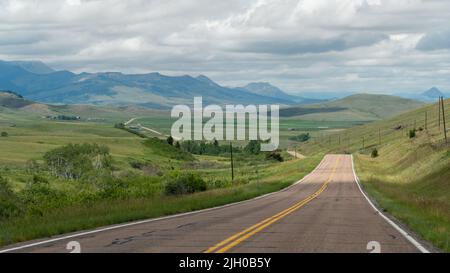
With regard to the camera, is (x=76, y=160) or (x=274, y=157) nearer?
(x=76, y=160)

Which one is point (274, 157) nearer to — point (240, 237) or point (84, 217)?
point (84, 217)

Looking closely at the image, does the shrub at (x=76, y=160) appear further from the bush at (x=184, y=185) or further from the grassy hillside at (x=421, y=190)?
the bush at (x=184, y=185)

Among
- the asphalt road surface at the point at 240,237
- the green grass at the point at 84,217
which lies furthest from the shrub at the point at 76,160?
the asphalt road surface at the point at 240,237

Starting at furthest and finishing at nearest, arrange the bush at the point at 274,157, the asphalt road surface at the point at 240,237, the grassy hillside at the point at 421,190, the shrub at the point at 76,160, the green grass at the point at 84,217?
the bush at the point at 274,157, the shrub at the point at 76,160, the grassy hillside at the point at 421,190, the green grass at the point at 84,217, the asphalt road surface at the point at 240,237

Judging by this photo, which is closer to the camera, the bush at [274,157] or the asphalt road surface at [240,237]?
the asphalt road surface at [240,237]

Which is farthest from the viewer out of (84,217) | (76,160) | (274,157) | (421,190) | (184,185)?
(274,157)

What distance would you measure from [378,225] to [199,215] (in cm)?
711

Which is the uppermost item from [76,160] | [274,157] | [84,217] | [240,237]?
[240,237]

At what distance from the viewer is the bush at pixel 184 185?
4588 centimetres

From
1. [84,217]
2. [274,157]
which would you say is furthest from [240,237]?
[274,157]

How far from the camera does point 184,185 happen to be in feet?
157

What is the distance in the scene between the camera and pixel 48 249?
570 inches

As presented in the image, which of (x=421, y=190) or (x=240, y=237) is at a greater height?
(x=240, y=237)

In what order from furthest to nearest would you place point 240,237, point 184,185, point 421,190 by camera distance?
point 421,190
point 184,185
point 240,237
